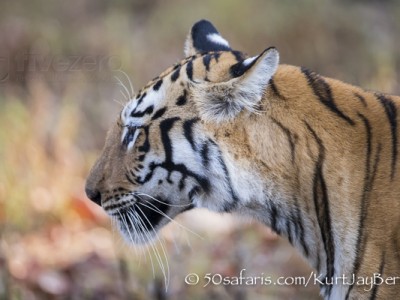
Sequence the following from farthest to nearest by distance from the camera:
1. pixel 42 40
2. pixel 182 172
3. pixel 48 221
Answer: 1. pixel 42 40
2. pixel 48 221
3. pixel 182 172

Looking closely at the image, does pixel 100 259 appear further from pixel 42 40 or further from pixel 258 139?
pixel 42 40

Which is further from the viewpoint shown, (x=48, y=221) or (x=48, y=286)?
(x=48, y=221)

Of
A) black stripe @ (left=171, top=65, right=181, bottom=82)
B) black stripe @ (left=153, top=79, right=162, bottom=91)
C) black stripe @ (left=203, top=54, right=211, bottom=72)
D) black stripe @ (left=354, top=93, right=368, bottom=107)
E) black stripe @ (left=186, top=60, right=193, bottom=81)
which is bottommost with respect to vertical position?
black stripe @ (left=354, top=93, right=368, bottom=107)

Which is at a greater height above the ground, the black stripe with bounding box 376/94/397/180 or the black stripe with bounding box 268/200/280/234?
the black stripe with bounding box 376/94/397/180

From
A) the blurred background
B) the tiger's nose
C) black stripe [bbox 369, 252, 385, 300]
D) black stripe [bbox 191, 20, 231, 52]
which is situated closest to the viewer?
black stripe [bbox 369, 252, 385, 300]

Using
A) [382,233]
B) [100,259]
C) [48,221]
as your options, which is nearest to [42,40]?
[48,221]

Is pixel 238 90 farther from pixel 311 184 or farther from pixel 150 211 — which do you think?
pixel 150 211

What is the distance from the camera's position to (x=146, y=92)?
3.33 metres

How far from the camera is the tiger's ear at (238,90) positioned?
3.03 m

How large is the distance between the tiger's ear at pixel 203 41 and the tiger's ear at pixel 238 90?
46 centimetres

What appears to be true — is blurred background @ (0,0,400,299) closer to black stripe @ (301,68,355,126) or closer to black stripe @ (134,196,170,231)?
black stripe @ (134,196,170,231)

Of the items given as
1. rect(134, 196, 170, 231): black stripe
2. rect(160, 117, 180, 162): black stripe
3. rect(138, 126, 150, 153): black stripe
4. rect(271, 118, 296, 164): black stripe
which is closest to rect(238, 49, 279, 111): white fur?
rect(271, 118, 296, 164): black stripe

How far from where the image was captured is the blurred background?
16.3 ft

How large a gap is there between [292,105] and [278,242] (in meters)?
2.74
